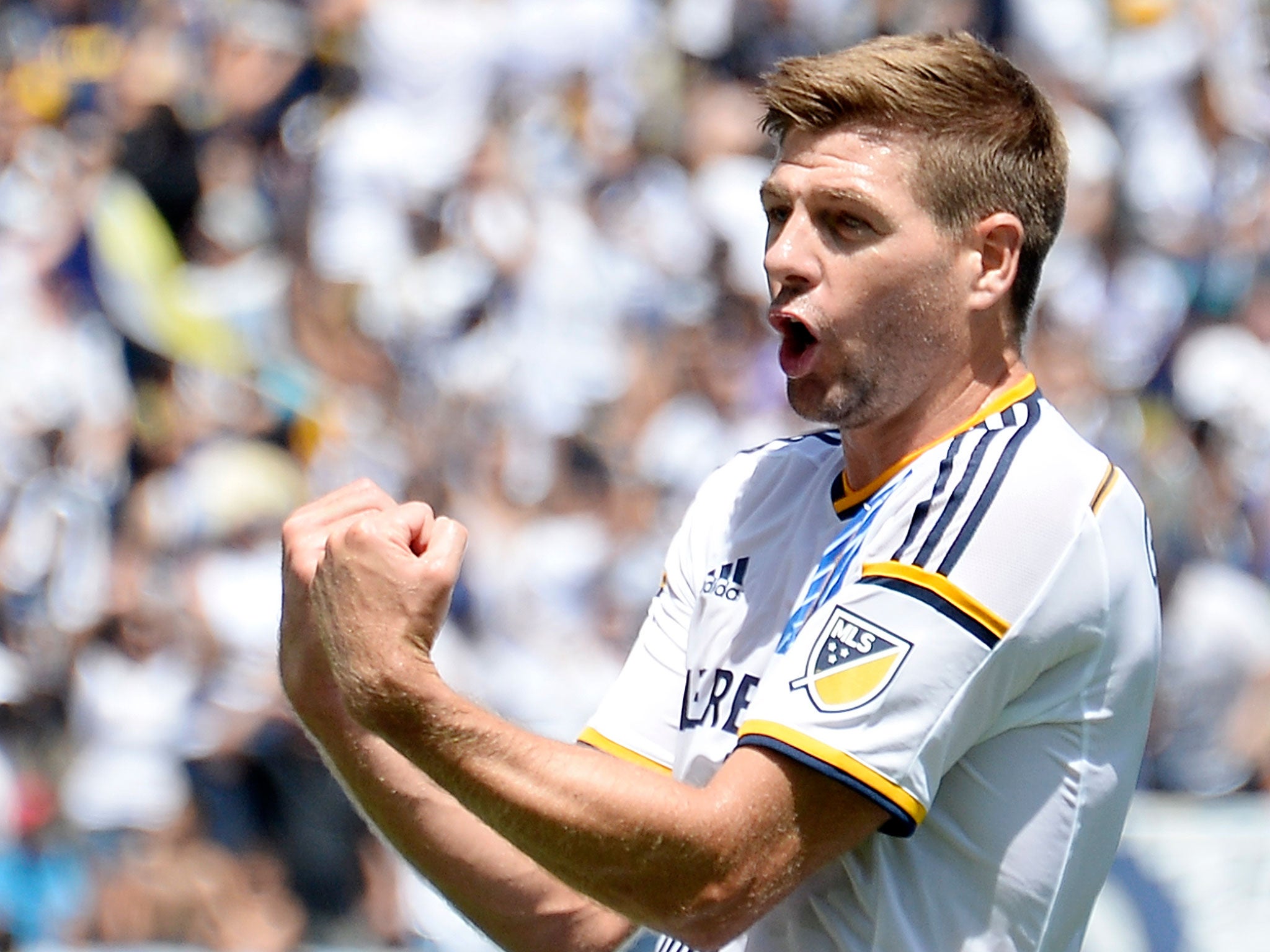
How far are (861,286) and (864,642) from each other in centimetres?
46

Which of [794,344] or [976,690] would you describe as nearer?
[976,690]

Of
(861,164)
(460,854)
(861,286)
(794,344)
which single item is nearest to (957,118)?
(861,164)

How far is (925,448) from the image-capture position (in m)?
2.08

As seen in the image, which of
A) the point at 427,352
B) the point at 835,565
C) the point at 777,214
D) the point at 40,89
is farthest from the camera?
the point at 40,89

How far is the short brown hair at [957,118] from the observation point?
2.04 metres

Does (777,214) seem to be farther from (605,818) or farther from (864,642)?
(605,818)

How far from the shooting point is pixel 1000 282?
82.0 inches

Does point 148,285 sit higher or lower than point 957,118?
lower

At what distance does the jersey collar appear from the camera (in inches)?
81.2

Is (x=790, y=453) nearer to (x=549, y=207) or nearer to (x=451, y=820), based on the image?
(x=451, y=820)

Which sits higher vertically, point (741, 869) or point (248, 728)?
point (741, 869)

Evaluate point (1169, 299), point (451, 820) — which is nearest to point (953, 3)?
point (1169, 299)

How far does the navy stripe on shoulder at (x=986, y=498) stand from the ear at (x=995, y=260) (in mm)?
176

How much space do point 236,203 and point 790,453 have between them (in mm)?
4114
